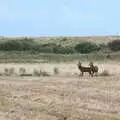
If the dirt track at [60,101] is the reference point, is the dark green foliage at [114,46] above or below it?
above

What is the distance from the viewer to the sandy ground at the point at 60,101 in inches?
719

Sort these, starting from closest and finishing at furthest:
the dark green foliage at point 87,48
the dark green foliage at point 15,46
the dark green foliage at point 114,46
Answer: the dark green foliage at point 114,46 → the dark green foliage at point 87,48 → the dark green foliage at point 15,46

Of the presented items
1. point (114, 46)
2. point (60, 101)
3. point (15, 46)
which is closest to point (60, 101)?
point (60, 101)

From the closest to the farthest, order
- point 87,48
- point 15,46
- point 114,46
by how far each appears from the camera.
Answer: point 87,48 < point 114,46 < point 15,46

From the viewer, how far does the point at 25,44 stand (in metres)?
108

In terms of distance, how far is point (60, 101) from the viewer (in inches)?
882

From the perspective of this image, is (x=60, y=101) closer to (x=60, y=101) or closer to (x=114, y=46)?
(x=60, y=101)

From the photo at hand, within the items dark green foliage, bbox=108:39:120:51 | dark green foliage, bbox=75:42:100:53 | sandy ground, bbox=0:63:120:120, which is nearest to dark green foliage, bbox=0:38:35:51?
dark green foliage, bbox=75:42:100:53

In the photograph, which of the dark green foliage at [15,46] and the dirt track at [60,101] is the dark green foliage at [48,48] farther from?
the dirt track at [60,101]

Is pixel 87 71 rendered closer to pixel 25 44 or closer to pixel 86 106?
pixel 86 106

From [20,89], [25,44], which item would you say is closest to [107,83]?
[20,89]

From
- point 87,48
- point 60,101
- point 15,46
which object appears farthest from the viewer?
point 15,46

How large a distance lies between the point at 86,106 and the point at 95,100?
1.92 metres

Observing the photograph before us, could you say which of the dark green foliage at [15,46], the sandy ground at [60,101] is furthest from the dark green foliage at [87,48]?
the sandy ground at [60,101]
